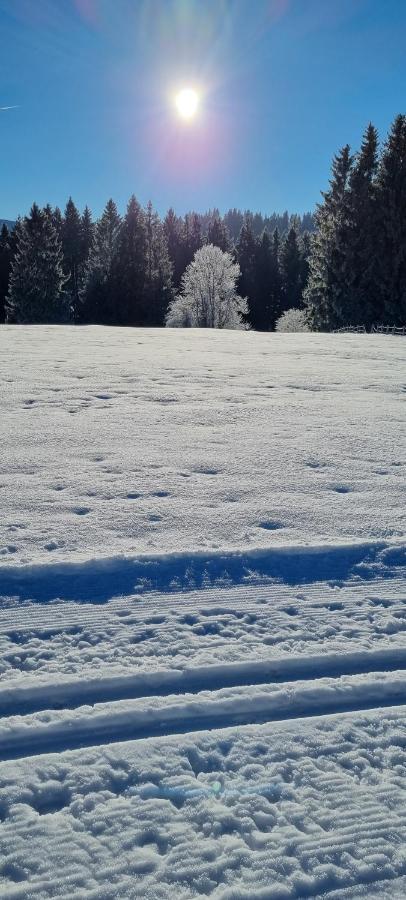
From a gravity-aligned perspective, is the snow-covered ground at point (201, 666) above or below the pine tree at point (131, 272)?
below

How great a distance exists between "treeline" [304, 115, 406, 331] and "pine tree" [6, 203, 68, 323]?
14.6 m

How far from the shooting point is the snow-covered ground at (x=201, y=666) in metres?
1.36

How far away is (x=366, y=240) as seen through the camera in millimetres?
26094

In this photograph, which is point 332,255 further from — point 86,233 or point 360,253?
point 86,233

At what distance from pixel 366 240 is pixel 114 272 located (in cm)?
1542

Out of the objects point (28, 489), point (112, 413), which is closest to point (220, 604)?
point (28, 489)

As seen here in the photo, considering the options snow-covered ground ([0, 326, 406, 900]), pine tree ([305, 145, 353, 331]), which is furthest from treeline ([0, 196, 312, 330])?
snow-covered ground ([0, 326, 406, 900])

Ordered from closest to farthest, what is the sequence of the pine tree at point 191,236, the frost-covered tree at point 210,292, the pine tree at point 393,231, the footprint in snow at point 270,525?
the footprint in snow at point 270,525 → the pine tree at point 393,231 → the frost-covered tree at point 210,292 → the pine tree at point 191,236

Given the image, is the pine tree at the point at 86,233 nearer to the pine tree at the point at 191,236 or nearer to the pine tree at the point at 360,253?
the pine tree at the point at 191,236

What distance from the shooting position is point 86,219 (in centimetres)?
4816

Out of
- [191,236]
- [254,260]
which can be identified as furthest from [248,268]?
[191,236]

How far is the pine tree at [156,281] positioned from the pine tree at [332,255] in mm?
10284

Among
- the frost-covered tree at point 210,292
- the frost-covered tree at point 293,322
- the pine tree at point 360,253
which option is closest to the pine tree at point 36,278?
the frost-covered tree at point 210,292

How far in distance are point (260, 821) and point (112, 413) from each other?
13.2 ft
